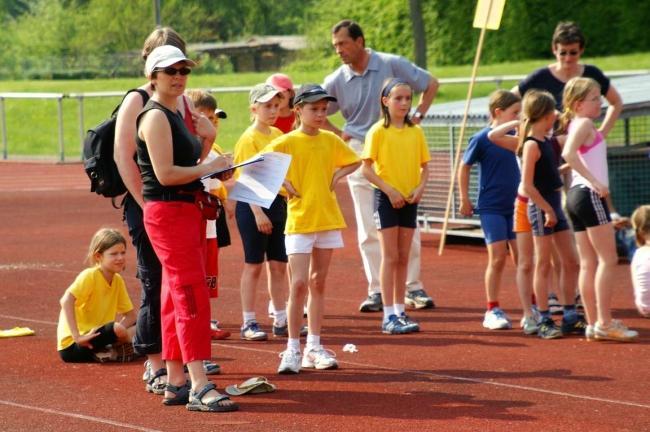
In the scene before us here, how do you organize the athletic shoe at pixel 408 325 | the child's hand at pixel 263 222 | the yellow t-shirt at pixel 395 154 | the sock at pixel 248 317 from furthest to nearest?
the yellow t-shirt at pixel 395 154, the athletic shoe at pixel 408 325, the sock at pixel 248 317, the child's hand at pixel 263 222

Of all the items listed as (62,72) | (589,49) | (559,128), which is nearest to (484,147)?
(559,128)

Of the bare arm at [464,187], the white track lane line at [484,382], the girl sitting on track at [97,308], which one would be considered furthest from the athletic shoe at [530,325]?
the girl sitting on track at [97,308]

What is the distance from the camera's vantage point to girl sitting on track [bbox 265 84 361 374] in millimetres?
7996

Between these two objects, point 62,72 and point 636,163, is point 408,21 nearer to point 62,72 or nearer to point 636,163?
point 62,72

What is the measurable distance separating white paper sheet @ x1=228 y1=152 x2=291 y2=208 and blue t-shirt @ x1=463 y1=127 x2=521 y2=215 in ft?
9.20

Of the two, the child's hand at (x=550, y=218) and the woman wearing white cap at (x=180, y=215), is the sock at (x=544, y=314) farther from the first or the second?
the woman wearing white cap at (x=180, y=215)

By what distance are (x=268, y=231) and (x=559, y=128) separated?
2184mm

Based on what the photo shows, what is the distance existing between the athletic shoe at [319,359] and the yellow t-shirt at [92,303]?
4.37 ft

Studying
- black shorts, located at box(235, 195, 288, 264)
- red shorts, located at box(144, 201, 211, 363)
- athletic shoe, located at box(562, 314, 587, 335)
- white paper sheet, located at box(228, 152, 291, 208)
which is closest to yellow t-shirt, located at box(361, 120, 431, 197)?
black shorts, located at box(235, 195, 288, 264)

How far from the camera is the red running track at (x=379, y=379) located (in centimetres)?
675

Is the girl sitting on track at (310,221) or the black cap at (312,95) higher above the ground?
the black cap at (312,95)

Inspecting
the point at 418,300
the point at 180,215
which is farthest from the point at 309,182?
the point at 418,300

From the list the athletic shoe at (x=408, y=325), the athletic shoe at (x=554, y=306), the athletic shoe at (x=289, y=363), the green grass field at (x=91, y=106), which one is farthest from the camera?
the green grass field at (x=91, y=106)

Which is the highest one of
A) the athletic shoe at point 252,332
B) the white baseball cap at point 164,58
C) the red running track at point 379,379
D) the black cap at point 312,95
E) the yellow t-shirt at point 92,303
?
the white baseball cap at point 164,58
